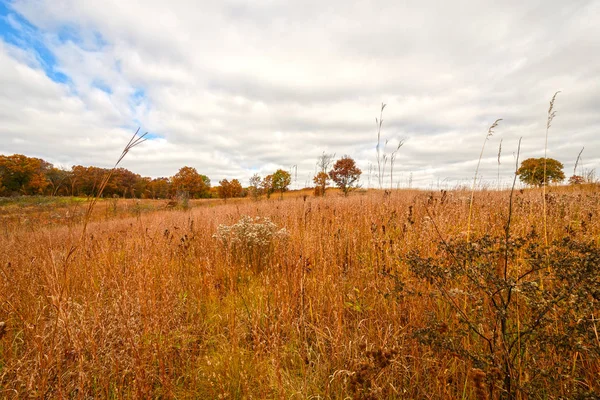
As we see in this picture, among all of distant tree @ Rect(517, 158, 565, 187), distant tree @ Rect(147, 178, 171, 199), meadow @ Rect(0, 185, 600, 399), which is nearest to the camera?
meadow @ Rect(0, 185, 600, 399)

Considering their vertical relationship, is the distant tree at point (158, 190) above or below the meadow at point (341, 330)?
above

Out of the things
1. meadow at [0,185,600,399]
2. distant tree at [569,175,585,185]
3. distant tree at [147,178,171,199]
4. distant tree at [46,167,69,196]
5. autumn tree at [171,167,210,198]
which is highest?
autumn tree at [171,167,210,198]

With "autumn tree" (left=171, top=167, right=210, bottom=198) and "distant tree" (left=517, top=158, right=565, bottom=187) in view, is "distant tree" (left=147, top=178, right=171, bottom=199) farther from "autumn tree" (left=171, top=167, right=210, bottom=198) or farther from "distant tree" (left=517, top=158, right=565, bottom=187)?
"autumn tree" (left=171, top=167, right=210, bottom=198)

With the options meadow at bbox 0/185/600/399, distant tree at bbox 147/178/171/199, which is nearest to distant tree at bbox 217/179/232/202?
distant tree at bbox 147/178/171/199

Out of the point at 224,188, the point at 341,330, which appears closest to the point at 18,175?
the point at 224,188

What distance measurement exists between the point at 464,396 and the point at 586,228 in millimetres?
3605

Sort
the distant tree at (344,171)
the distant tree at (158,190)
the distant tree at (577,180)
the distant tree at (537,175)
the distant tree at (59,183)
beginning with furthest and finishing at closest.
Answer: the distant tree at (344,171), the distant tree at (577,180), the distant tree at (158,190), the distant tree at (537,175), the distant tree at (59,183)

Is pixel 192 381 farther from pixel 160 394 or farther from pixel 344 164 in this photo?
pixel 344 164

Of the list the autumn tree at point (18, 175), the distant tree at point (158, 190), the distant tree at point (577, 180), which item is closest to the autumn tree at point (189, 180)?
the autumn tree at point (18, 175)

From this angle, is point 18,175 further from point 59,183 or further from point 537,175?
point 537,175

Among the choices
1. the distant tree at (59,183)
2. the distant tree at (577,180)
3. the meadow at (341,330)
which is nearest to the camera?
the meadow at (341,330)

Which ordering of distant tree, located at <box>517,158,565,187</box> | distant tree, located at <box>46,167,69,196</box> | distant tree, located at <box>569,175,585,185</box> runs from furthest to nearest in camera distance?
distant tree, located at <box>569,175,585,185</box>, distant tree, located at <box>517,158,565,187</box>, distant tree, located at <box>46,167,69,196</box>

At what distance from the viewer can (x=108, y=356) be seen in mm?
2100

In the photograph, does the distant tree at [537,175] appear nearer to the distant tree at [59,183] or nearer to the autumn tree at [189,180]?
the distant tree at [59,183]
